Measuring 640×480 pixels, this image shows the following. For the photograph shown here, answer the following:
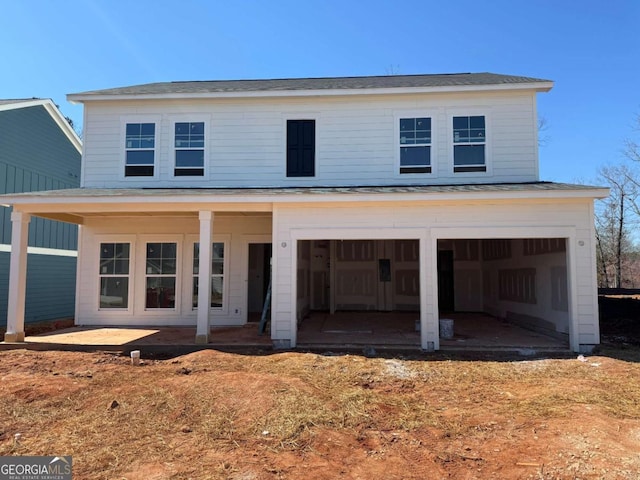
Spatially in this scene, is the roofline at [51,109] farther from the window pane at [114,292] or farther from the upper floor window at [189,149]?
the window pane at [114,292]

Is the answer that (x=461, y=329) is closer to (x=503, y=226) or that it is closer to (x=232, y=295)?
(x=503, y=226)

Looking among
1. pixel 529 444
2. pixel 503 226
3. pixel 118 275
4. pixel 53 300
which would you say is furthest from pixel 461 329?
pixel 53 300

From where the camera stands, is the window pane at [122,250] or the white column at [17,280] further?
the window pane at [122,250]

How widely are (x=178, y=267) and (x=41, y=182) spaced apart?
22.5ft

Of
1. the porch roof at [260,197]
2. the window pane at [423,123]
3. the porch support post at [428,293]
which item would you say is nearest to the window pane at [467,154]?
the window pane at [423,123]

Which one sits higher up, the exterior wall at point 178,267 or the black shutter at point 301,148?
the black shutter at point 301,148

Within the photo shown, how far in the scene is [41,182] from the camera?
13820 mm

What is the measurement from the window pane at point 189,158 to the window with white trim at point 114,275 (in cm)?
273

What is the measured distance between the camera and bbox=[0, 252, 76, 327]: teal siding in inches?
489

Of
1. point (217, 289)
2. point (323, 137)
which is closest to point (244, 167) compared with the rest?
point (323, 137)

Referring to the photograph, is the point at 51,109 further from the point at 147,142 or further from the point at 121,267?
the point at 121,267

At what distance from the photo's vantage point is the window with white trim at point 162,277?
10984mm

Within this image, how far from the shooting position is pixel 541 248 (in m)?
9.59

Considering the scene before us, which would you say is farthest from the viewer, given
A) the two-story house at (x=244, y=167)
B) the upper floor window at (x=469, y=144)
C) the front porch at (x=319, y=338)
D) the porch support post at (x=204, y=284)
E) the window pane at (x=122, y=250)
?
the window pane at (x=122, y=250)
